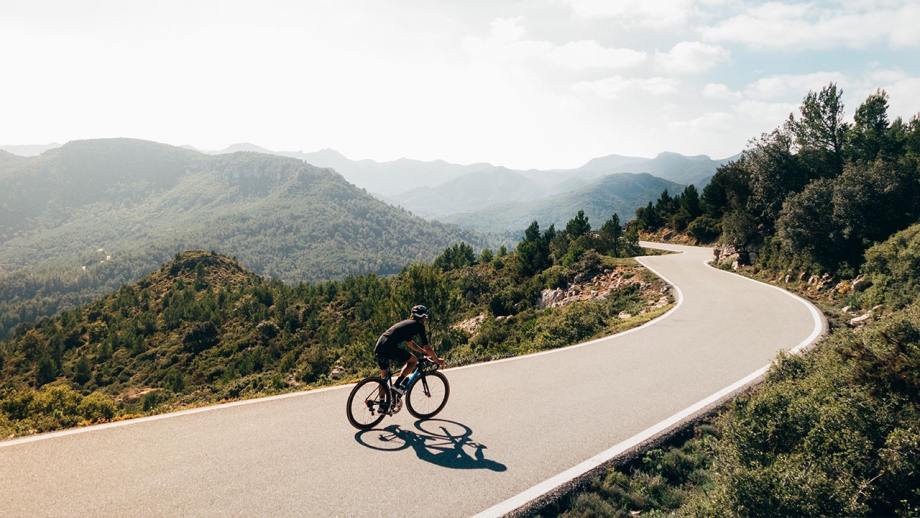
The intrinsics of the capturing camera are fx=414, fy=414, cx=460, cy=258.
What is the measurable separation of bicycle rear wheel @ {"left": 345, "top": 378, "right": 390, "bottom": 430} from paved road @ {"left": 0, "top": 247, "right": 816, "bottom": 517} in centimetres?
19

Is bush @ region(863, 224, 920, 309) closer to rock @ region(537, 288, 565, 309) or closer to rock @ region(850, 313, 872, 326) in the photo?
rock @ region(850, 313, 872, 326)

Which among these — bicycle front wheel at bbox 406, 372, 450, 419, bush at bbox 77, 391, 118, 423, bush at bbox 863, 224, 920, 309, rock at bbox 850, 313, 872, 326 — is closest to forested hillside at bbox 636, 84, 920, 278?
bush at bbox 863, 224, 920, 309

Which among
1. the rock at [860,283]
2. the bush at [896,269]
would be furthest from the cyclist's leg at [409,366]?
the rock at [860,283]

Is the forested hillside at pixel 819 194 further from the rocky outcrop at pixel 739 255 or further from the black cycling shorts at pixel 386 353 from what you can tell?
the black cycling shorts at pixel 386 353

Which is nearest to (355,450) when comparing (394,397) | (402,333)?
(394,397)

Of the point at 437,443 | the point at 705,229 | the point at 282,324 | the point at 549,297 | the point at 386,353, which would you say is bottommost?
the point at 282,324

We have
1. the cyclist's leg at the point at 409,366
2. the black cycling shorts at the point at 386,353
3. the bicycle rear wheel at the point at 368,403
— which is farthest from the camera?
the cyclist's leg at the point at 409,366

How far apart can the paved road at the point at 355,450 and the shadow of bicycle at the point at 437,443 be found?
0.08 ft

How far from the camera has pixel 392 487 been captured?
471 centimetres

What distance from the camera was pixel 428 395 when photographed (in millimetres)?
6660

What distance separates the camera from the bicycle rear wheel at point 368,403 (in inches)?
244

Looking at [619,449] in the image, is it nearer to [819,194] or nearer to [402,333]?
[402,333]

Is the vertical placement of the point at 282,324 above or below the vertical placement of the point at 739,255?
below

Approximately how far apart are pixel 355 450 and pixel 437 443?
3.65 ft
